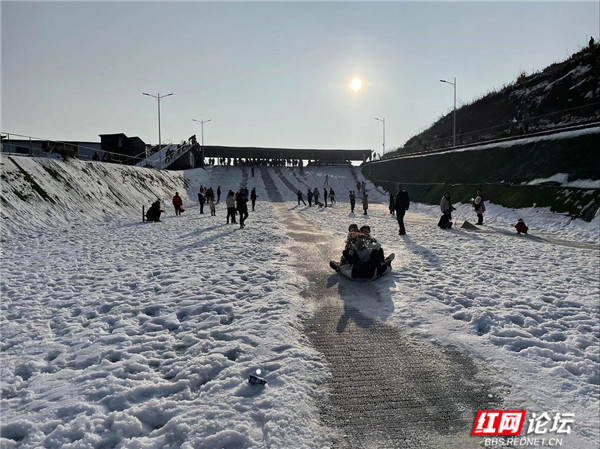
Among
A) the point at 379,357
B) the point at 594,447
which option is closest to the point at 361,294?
the point at 379,357

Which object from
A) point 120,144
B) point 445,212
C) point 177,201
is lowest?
point 445,212

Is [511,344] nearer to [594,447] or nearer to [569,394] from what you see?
[569,394]

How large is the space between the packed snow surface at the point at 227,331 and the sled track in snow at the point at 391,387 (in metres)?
0.22

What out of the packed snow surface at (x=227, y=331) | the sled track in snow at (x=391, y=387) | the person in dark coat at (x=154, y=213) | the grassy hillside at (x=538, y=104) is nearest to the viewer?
the sled track in snow at (x=391, y=387)

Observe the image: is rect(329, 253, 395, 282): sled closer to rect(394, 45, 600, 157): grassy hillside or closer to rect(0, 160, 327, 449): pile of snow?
rect(0, 160, 327, 449): pile of snow

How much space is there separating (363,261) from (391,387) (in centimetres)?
474

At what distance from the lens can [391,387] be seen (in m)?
4.56

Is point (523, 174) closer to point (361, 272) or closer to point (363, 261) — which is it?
point (363, 261)

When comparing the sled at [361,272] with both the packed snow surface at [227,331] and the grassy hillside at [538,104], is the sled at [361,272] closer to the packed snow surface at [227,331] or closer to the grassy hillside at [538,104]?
the packed snow surface at [227,331]

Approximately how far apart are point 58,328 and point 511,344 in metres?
7.23

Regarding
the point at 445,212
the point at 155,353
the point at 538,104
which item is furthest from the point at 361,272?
the point at 538,104

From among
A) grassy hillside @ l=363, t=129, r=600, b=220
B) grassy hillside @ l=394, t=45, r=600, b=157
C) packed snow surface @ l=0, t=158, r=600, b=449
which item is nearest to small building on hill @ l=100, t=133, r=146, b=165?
grassy hillside @ l=394, t=45, r=600, b=157

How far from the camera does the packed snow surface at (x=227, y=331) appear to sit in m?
3.91

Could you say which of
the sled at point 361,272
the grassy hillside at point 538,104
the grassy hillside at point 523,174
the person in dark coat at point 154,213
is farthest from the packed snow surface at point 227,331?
the grassy hillside at point 538,104
